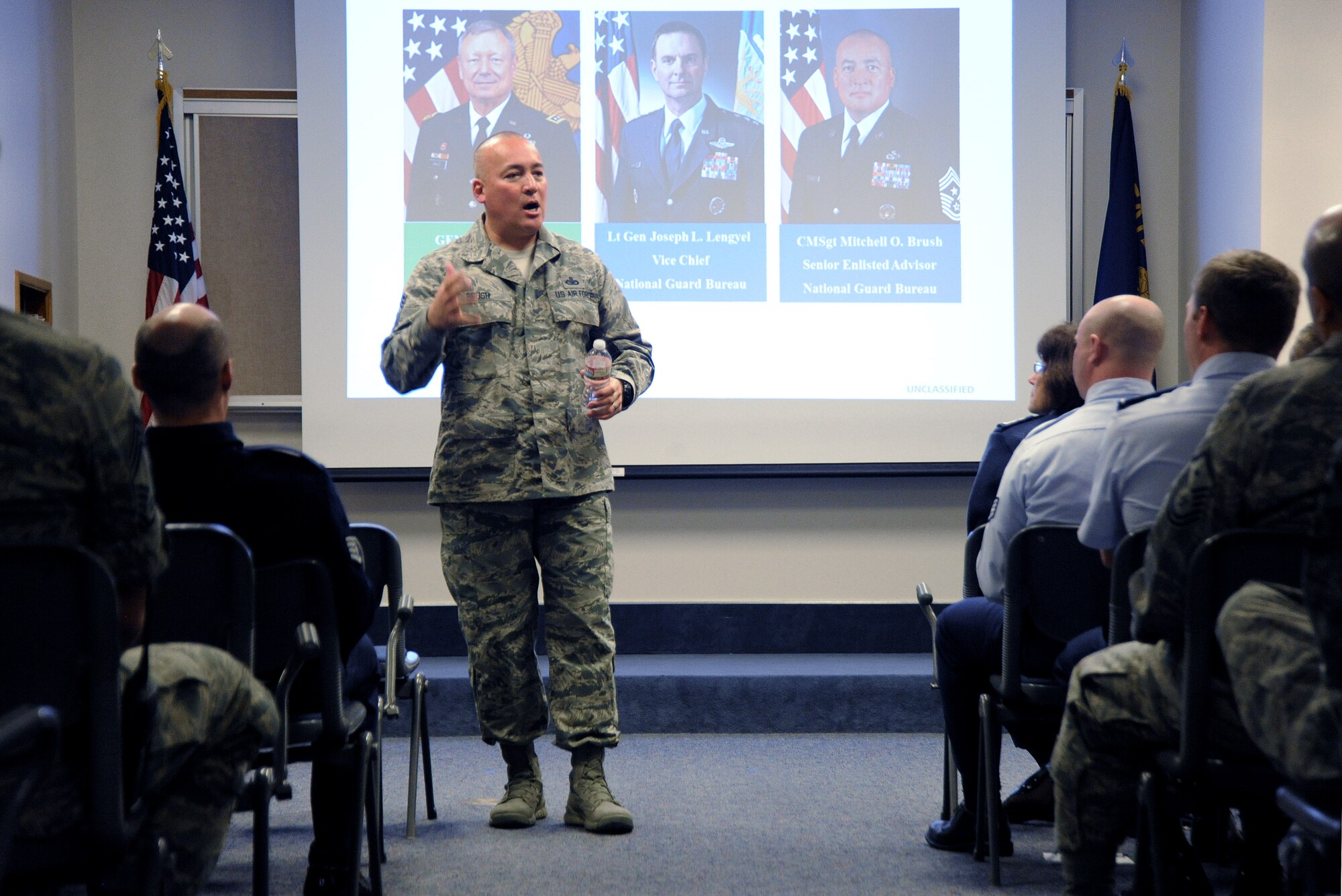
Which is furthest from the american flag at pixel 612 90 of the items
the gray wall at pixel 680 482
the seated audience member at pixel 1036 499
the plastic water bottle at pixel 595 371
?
the seated audience member at pixel 1036 499

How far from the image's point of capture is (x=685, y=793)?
3.35m

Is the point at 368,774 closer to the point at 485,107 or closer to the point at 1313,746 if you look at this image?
the point at 1313,746

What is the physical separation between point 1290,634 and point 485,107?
13.0 feet

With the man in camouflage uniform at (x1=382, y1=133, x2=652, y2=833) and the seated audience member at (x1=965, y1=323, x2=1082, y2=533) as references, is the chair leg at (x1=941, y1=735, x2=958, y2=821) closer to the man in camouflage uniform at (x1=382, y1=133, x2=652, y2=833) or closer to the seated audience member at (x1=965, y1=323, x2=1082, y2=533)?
the seated audience member at (x1=965, y1=323, x2=1082, y2=533)

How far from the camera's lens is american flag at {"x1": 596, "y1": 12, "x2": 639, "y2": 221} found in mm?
4652

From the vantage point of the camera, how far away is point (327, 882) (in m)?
2.21

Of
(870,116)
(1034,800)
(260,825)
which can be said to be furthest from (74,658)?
(870,116)

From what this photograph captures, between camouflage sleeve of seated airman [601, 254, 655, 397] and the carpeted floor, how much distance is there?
45.8 inches

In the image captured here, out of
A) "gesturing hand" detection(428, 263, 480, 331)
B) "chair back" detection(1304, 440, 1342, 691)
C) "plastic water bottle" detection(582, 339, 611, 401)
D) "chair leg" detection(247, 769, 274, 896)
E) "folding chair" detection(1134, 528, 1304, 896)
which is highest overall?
"gesturing hand" detection(428, 263, 480, 331)

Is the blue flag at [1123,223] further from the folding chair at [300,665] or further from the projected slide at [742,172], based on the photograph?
the folding chair at [300,665]

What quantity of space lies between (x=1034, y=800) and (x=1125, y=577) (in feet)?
3.41

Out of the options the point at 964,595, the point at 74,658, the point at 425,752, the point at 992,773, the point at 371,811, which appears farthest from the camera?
the point at 425,752

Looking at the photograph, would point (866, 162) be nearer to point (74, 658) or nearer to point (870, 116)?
point (870, 116)

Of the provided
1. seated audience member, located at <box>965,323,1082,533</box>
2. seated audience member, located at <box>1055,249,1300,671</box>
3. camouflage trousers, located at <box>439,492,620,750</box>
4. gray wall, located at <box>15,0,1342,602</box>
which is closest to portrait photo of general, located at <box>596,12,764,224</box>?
gray wall, located at <box>15,0,1342,602</box>
